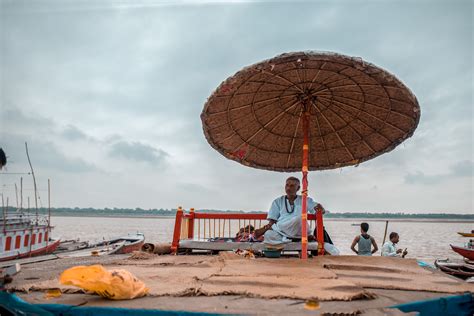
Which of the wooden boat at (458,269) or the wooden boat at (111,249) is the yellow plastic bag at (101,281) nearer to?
the wooden boat at (111,249)

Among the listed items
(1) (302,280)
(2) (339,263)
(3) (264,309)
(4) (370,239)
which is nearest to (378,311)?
(3) (264,309)

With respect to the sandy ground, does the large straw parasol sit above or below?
above

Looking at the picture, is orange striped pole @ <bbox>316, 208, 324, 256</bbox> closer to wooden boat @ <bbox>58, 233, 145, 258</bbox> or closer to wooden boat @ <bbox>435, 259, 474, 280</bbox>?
wooden boat @ <bbox>58, 233, 145, 258</bbox>

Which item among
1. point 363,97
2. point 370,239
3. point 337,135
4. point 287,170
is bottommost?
point 370,239

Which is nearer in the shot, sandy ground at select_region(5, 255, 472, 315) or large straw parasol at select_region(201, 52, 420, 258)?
sandy ground at select_region(5, 255, 472, 315)

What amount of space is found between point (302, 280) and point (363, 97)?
3.29 m

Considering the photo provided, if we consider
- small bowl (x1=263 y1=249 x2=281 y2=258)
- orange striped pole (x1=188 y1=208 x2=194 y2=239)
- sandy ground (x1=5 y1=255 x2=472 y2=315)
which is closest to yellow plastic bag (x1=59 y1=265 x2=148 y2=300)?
sandy ground (x1=5 y1=255 x2=472 y2=315)

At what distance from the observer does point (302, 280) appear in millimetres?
3041

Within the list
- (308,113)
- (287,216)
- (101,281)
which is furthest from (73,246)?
(101,281)

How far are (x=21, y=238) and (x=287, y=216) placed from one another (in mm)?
18929

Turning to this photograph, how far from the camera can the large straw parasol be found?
4.54 meters

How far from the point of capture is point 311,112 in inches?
235

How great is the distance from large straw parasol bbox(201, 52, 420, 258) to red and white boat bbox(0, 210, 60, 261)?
1626cm

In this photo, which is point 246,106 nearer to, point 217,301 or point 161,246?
point 161,246
